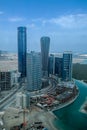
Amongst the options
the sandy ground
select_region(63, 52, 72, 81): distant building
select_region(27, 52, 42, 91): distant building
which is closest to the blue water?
the sandy ground

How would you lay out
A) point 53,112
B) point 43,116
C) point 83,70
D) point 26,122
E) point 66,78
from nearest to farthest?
point 26,122 → point 43,116 → point 53,112 → point 66,78 → point 83,70

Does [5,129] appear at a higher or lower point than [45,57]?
lower

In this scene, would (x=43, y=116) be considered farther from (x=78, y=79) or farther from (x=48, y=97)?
(x=78, y=79)

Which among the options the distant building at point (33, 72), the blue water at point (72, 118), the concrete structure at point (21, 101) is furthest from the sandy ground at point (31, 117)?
the distant building at point (33, 72)

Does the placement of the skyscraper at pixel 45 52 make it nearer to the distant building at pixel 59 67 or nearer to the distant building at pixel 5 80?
the distant building at pixel 59 67

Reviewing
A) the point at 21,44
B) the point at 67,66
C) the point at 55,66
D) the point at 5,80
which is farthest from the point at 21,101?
the point at 21,44

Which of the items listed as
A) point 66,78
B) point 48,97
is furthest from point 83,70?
point 48,97

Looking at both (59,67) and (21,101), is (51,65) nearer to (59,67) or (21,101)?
(59,67)
